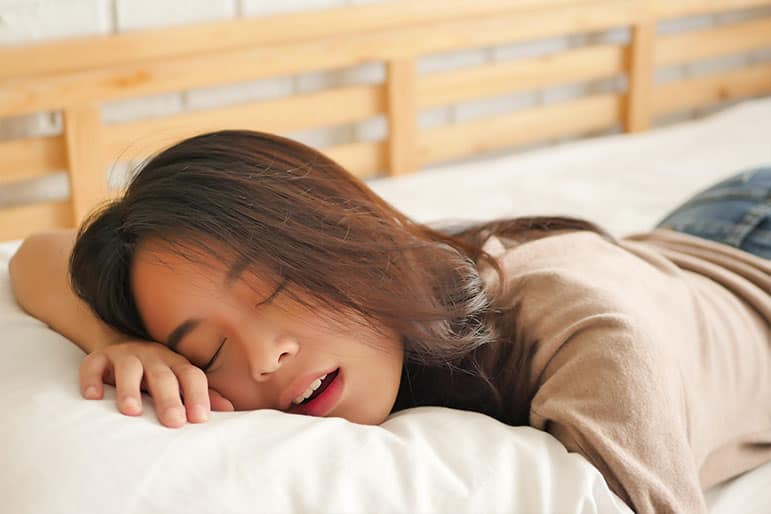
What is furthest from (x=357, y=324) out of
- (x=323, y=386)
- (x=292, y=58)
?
(x=292, y=58)

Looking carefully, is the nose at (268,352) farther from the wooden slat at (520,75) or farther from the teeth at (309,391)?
the wooden slat at (520,75)

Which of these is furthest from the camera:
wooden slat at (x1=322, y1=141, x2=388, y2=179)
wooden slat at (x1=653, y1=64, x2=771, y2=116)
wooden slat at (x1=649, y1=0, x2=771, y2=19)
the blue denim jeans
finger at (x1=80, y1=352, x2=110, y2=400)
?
wooden slat at (x1=653, y1=64, x2=771, y2=116)

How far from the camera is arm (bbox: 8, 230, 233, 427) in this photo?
79 cm

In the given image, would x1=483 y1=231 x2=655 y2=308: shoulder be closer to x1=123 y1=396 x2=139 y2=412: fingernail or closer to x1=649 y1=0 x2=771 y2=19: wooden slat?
x1=123 y1=396 x2=139 y2=412: fingernail

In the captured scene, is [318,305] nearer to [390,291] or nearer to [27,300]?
[390,291]

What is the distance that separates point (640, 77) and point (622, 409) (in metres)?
1.54

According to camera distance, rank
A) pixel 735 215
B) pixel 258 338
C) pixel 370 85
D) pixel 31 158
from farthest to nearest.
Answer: pixel 370 85 → pixel 31 158 → pixel 735 215 → pixel 258 338

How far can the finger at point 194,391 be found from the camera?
782 mm

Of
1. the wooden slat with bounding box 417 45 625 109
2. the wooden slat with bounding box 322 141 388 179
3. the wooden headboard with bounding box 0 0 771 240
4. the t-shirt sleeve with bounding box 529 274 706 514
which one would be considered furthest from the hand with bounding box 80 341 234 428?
the wooden slat with bounding box 417 45 625 109

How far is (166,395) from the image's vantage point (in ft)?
2.60

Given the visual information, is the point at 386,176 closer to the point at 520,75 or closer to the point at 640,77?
the point at 520,75

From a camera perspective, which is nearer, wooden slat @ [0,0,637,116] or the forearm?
the forearm

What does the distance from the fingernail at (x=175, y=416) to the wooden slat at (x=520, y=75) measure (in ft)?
4.05

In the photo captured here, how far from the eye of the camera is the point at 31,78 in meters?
1.53
